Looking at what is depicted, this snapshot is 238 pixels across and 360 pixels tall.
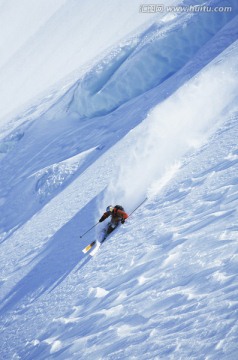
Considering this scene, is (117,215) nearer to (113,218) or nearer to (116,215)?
(116,215)

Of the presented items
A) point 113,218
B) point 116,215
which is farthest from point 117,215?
point 113,218

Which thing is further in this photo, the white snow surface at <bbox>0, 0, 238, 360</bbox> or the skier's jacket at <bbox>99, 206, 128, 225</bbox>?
the skier's jacket at <bbox>99, 206, 128, 225</bbox>

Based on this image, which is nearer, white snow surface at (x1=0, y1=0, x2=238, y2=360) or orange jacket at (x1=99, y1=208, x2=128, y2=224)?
white snow surface at (x1=0, y1=0, x2=238, y2=360)

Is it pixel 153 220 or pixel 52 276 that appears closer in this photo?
→ pixel 153 220

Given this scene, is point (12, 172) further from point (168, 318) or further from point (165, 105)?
point (168, 318)

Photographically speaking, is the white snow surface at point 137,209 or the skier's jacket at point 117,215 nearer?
the white snow surface at point 137,209

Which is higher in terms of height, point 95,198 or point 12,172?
point 12,172

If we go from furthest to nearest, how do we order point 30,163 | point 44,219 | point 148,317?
point 30,163, point 44,219, point 148,317

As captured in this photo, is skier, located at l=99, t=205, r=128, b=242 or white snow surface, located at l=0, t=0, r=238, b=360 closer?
white snow surface, located at l=0, t=0, r=238, b=360

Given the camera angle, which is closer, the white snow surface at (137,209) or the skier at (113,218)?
the white snow surface at (137,209)

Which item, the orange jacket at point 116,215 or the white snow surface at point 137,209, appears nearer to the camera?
the white snow surface at point 137,209

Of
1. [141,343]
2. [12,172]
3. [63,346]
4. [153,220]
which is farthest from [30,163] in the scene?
[141,343]

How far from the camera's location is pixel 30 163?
64.5ft

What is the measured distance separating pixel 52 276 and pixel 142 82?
1347 cm
